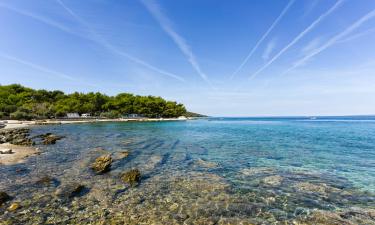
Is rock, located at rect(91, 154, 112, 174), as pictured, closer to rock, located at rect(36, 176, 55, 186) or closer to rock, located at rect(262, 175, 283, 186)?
rock, located at rect(36, 176, 55, 186)

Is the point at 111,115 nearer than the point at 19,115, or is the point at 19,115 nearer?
the point at 19,115

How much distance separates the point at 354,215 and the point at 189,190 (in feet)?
19.9

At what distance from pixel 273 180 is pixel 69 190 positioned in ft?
Answer: 31.8

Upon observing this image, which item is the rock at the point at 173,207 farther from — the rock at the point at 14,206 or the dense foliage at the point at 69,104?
the dense foliage at the point at 69,104

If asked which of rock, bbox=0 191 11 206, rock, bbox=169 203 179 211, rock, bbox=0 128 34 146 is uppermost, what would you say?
rock, bbox=0 128 34 146

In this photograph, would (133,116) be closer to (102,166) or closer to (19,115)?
(19,115)

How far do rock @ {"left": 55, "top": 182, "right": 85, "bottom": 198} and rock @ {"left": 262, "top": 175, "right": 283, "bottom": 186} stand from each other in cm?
868

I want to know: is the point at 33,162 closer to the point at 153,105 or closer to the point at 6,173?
the point at 6,173

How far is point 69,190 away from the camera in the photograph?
945 cm

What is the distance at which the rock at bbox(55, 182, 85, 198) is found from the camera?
8930 mm

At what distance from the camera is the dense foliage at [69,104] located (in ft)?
295

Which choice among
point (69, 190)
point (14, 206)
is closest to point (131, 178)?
point (69, 190)

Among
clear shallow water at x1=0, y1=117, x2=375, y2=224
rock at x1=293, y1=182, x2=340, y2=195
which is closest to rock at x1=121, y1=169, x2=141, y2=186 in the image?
clear shallow water at x1=0, y1=117, x2=375, y2=224

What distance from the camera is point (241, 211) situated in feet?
25.2
